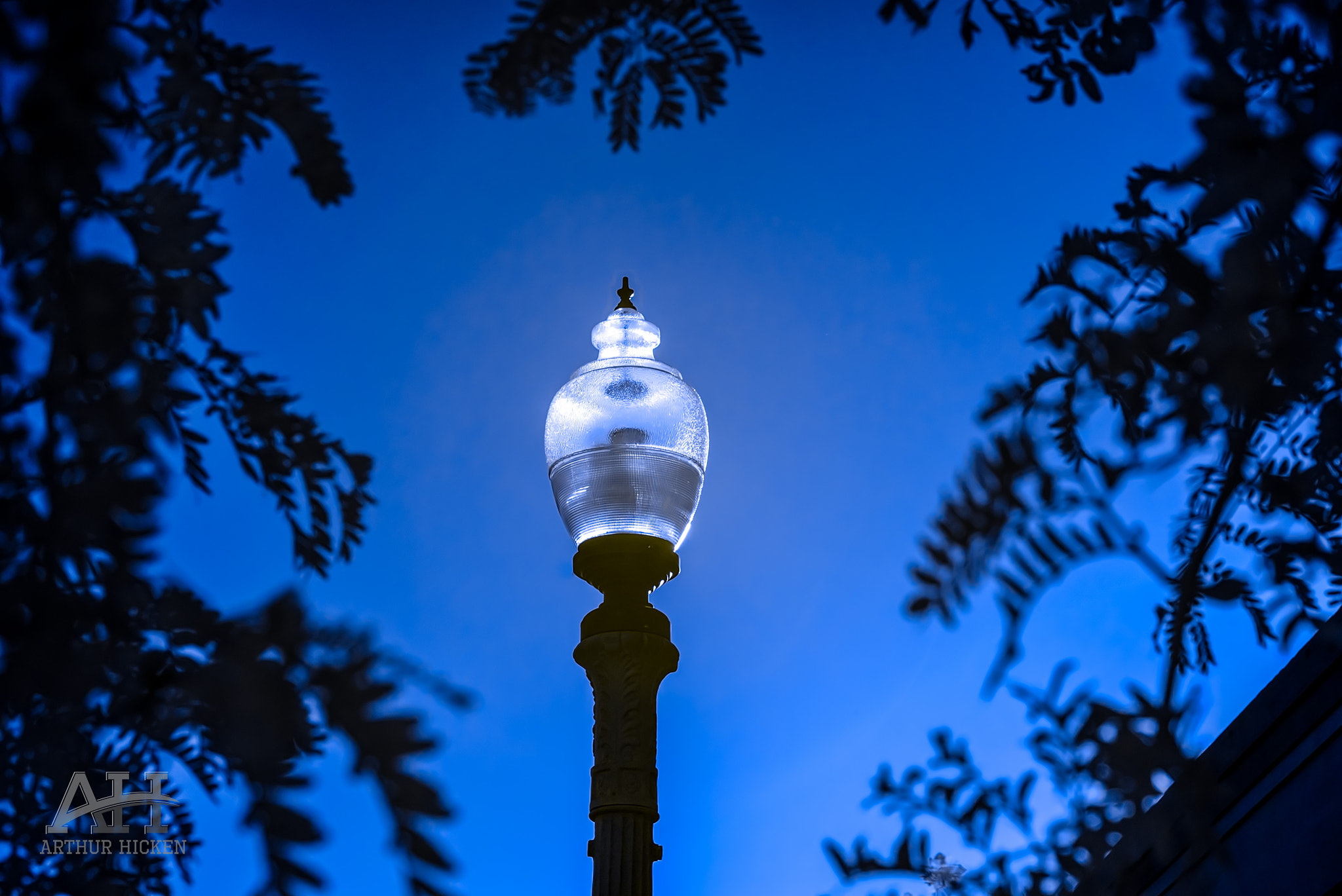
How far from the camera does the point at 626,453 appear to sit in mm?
3162

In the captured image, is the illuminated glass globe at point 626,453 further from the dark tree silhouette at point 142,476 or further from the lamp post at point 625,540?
the dark tree silhouette at point 142,476

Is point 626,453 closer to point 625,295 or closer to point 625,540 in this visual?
point 625,540

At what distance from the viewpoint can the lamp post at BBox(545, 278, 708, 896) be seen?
2816mm

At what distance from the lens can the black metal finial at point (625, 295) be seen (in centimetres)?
375

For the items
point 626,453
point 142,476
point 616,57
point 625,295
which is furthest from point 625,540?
point 142,476

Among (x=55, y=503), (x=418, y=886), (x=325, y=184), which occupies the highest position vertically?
(x=325, y=184)

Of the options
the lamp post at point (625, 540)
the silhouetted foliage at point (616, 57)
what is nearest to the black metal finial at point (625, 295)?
the lamp post at point (625, 540)

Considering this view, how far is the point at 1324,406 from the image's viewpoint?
1.22 meters

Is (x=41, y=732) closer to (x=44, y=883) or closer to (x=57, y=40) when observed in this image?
(x=44, y=883)

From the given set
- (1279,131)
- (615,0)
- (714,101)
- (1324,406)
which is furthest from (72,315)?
(1324,406)

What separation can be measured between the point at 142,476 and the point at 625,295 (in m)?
3.02

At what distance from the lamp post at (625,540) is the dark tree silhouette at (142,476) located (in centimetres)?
155

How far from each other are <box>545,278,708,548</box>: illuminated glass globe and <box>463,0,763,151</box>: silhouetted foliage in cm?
162

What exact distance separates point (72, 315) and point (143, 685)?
38 centimetres
